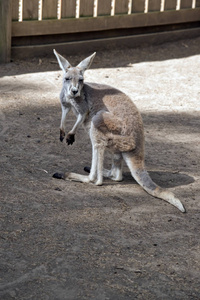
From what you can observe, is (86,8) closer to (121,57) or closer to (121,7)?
(121,7)

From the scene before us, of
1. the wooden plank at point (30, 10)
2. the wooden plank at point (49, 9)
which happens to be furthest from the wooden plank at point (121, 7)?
the wooden plank at point (30, 10)

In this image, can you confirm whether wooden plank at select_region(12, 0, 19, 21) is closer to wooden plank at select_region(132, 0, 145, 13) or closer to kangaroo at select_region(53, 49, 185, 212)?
wooden plank at select_region(132, 0, 145, 13)

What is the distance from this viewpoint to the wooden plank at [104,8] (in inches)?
327

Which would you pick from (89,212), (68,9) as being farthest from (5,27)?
(89,212)

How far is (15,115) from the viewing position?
6145 mm

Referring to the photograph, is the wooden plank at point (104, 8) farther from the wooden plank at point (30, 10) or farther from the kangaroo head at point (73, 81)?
the kangaroo head at point (73, 81)

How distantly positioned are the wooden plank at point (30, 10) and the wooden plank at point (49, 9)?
0.41ft

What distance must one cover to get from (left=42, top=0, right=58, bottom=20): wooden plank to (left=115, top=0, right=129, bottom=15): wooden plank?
1.06 meters

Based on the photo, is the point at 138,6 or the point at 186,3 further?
the point at 186,3

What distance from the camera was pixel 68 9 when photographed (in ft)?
26.3

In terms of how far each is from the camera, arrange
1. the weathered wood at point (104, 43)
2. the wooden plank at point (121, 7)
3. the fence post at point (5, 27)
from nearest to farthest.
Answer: the fence post at point (5, 27) < the weathered wood at point (104, 43) < the wooden plank at point (121, 7)

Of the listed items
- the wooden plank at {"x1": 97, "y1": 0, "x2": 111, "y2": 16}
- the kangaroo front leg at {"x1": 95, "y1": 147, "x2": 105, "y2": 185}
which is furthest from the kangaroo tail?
the wooden plank at {"x1": 97, "y1": 0, "x2": 111, "y2": 16}

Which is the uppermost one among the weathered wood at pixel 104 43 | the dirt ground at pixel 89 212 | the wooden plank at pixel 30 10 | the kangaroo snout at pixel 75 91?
the wooden plank at pixel 30 10

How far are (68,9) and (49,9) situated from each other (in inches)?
12.2
